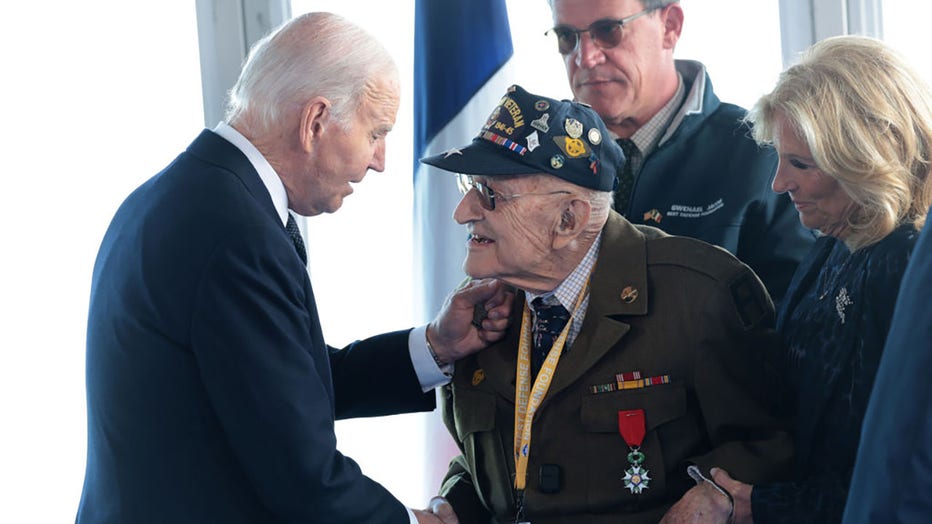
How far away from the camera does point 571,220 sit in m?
2.27

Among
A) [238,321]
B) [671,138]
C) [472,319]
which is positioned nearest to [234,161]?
[238,321]

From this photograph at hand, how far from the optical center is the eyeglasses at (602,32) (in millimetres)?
2791

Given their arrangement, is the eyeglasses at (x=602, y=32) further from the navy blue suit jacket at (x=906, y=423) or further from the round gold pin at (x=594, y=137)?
the navy blue suit jacket at (x=906, y=423)

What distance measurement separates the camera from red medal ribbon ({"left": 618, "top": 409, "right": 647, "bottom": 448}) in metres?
2.19

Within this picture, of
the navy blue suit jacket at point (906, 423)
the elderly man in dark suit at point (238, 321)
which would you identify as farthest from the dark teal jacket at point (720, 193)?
the navy blue suit jacket at point (906, 423)

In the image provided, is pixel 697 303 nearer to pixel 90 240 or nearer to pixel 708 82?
pixel 708 82

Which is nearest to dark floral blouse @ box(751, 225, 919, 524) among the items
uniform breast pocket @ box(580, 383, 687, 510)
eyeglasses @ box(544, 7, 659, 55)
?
uniform breast pocket @ box(580, 383, 687, 510)

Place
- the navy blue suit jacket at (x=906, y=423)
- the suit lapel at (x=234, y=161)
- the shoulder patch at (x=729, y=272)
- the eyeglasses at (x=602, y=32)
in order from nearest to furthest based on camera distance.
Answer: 1. the navy blue suit jacket at (x=906, y=423)
2. the suit lapel at (x=234, y=161)
3. the shoulder patch at (x=729, y=272)
4. the eyeglasses at (x=602, y=32)

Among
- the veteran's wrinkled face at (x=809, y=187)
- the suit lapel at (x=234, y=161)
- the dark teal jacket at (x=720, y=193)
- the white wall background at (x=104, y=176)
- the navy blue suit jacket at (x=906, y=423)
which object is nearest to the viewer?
the navy blue suit jacket at (x=906, y=423)

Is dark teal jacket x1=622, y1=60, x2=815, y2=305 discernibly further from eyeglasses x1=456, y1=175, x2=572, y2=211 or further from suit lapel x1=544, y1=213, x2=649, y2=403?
eyeglasses x1=456, y1=175, x2=572, y2=211

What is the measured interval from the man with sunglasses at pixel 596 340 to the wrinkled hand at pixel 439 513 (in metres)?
0.10

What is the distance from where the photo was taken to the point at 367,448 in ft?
12.4

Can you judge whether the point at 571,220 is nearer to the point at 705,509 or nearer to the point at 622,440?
the point at 622,440

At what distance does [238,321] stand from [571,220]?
743mm
